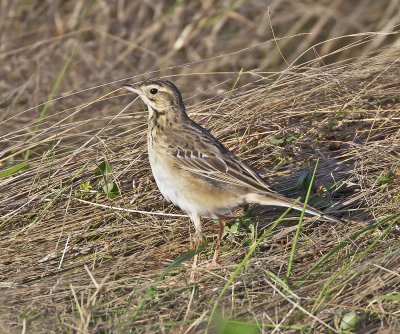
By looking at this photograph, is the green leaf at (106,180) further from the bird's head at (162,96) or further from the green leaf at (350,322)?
the green leaf at (350,322)

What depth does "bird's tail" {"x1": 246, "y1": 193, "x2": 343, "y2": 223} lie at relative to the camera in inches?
240

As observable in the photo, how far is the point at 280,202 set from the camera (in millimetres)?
6297

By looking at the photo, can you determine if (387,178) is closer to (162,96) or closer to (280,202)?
(280,202)

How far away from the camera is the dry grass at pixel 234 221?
217 inches

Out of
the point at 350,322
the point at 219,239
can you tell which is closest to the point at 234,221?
the point at 219,239

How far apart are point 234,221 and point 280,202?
645mm

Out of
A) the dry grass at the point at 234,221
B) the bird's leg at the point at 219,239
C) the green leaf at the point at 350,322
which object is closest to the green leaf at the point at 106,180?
the dry grass at the point at 234,221

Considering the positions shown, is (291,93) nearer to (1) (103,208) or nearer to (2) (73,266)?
(1) (103,208)

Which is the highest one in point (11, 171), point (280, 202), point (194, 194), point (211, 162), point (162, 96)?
point (162, 96)

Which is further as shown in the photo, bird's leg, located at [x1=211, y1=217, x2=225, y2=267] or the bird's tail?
bird's leg, located at [x1=211, y1=217, x2=225, y2=267]

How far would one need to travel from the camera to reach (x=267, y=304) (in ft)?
18.1

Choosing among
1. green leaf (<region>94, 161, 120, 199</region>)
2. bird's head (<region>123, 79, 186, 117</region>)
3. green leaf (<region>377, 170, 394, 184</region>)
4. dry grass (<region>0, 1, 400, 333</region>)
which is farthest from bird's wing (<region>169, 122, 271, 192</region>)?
green leaf (<region>377, 170, 394, 184</region>)

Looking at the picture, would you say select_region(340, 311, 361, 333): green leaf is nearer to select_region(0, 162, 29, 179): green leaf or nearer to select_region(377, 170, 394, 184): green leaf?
select_region(377, 170, 394, 184): green leaf

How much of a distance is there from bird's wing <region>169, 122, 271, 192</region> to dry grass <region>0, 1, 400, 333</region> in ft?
1.42
